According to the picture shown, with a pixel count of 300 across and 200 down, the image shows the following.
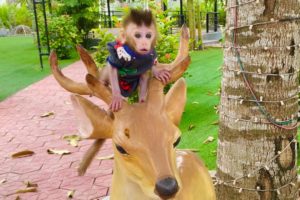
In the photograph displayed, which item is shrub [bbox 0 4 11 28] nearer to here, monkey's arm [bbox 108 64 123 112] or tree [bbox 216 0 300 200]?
tree [bbox 216 0 300 200]

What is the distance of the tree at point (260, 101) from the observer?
2.38 meters

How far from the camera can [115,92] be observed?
1.49 metres

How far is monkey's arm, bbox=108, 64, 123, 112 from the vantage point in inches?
58.1

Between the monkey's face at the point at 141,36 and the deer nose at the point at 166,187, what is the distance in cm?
48

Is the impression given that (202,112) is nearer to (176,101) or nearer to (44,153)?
(44,153)

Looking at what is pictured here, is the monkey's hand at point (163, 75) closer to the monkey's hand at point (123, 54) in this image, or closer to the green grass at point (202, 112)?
the monkey's hand at point (123, 54)

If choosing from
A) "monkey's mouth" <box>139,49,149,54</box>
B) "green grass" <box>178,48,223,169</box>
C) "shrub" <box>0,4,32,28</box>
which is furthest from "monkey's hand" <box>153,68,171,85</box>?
"shrub" <box>0,4,32,28</box>

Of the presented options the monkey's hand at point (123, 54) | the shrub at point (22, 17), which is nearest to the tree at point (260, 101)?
the monkey's hand at point (123, 54)

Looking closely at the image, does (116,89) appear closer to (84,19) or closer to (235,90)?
(235,90)

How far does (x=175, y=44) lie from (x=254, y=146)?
161 inches

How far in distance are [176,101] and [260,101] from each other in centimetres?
105

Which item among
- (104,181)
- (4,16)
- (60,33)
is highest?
(4,16)

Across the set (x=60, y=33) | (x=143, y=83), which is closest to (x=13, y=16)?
(x=60, y=33)

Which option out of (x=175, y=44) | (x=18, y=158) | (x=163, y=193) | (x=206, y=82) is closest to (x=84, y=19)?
(x=206, y=82)
